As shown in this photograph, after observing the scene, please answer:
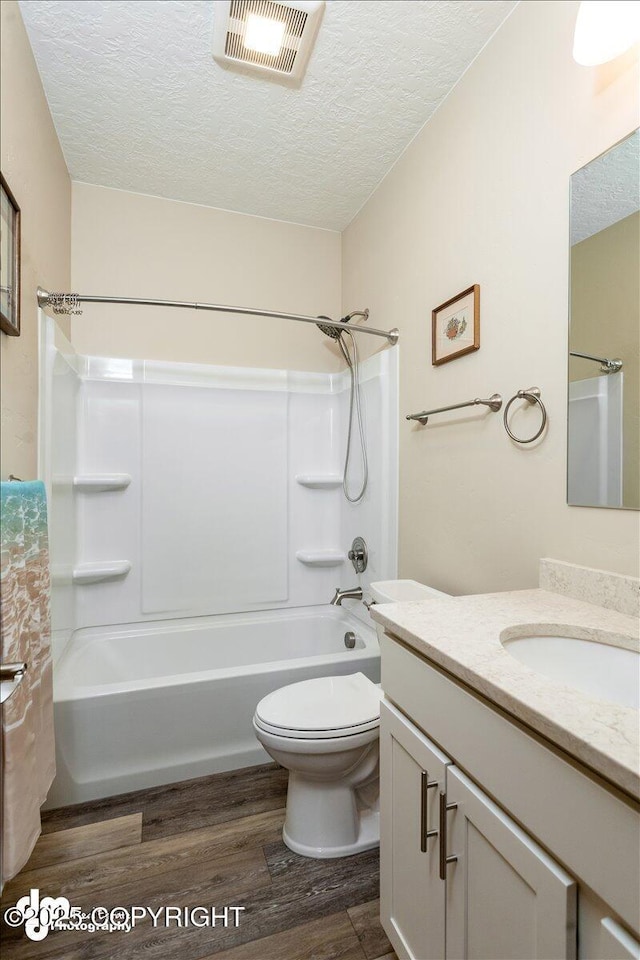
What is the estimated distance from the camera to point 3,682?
959 mm

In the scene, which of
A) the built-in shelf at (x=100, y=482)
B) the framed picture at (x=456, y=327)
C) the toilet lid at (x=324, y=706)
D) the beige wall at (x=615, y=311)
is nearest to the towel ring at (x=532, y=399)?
the beige wall at (x=615, y=311)

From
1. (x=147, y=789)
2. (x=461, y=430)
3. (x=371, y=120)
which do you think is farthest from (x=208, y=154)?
(x=147, y=789)

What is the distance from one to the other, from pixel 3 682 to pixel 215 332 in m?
2.00

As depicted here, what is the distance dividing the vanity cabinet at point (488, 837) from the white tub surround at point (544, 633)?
0.04 meters

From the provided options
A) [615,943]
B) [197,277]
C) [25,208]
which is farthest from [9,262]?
[615,943]

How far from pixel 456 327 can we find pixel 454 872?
60.1 inches

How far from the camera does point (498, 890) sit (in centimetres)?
71

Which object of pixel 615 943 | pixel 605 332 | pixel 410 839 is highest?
pixel 605 332

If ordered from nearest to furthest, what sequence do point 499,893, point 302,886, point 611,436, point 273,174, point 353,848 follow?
point 499,893
point 611,436
point 302,886
point 353,848
point 273,174

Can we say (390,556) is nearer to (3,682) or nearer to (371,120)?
(3,682)

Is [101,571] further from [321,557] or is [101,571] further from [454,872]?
[454,872]

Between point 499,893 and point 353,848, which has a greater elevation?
point 499,893

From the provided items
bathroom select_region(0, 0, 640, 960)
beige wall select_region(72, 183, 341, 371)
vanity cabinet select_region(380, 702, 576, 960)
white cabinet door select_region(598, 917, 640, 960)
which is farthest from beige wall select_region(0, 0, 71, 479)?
white cabinet door select_region(598, 917, 640, 960)

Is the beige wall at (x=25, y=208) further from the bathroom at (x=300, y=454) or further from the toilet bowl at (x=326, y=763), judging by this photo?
the toilet bowl at (x=326, y=763)
